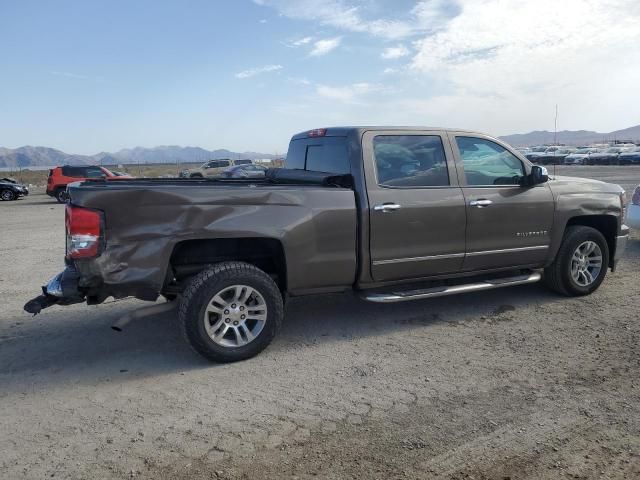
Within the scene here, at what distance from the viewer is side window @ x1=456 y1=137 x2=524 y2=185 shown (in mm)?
5191

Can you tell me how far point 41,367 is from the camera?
413 cm

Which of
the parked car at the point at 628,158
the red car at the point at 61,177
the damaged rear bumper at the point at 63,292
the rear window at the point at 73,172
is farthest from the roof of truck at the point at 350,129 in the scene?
the parked car at the point at 628,158

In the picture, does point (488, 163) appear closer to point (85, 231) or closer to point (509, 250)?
point (509, 250)

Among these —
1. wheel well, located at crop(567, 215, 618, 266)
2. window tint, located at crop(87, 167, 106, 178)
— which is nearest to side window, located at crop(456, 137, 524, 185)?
wheel well, located at crop(567, 215, 618, 266)

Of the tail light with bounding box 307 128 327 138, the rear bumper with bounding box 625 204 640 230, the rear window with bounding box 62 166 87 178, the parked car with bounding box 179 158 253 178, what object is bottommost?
the rear bumper with bounding box 625 204 640 230

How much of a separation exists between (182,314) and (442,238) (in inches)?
99.5

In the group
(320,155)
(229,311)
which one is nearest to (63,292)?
(229,311)

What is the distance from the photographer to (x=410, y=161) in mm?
4945

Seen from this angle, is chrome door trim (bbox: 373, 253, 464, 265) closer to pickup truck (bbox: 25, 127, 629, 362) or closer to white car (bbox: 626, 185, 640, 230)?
pickup truck (bbox: 25, 127, 629, 362)

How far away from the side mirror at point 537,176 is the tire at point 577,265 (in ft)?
2.65

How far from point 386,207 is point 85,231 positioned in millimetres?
2497

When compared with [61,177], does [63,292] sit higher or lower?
lower

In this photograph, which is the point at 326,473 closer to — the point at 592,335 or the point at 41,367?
the point at 41,367

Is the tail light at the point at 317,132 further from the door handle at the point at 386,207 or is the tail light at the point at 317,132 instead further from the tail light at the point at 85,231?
the tail light at the point at 85,231
